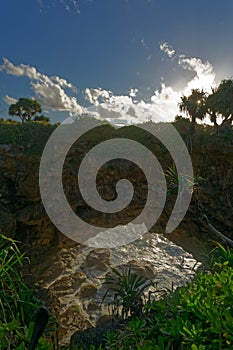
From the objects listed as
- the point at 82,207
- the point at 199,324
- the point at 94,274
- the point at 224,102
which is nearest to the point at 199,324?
the point at 199,324

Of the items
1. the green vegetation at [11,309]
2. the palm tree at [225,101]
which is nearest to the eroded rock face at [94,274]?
the green vegetation at [11,309]

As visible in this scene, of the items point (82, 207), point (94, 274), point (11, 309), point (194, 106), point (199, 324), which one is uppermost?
point (194, 106)

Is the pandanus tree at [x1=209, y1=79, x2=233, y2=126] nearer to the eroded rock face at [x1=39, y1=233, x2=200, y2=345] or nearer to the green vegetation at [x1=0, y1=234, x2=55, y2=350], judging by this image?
the eroded rock face at [x1=39, y1=233, x2=200, y2=345]

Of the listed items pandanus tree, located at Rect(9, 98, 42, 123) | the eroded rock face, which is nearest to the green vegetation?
the eroded rock face

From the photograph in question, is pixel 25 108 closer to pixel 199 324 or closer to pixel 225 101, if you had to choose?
pixel 225 101

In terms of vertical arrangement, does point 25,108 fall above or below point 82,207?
above

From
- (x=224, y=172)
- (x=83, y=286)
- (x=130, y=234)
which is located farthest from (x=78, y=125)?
(x=130, y=234)

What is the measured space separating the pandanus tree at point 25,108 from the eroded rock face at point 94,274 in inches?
659

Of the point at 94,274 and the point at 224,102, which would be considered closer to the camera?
the point at 224,102

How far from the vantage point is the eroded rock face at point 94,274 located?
13.6m

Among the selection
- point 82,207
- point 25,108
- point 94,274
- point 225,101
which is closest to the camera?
point 225,101

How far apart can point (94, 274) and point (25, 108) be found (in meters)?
20.2

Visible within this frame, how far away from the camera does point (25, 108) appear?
91.2ft

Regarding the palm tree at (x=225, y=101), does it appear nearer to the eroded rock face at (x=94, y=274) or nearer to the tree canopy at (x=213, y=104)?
the tree canopy at (x=213, y=104)
